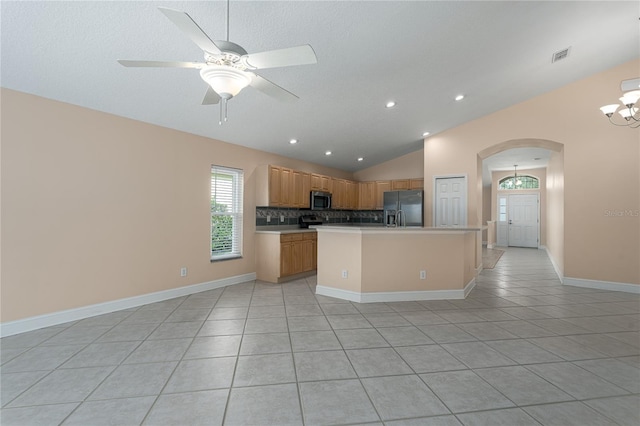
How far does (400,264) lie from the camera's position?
418 cm

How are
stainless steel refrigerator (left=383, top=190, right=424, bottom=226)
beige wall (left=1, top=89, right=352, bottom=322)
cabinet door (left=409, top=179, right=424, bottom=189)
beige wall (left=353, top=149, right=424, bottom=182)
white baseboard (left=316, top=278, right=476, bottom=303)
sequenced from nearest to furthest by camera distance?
beige wall (left=1, top=89, right=352, bottom=322) → white baseboard (left=316, top=278, right=476, bottom=303) → stainless steel refrigerator (left=383, top=190, right=424, bottom=226) → cabinet door (left=409, top=179, right=424, bottom=189) → beige wall (left=353, top=149, right=424, bottom=182)

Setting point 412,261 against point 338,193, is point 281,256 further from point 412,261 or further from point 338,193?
point 338,193

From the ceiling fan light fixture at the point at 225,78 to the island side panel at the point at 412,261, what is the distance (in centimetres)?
279

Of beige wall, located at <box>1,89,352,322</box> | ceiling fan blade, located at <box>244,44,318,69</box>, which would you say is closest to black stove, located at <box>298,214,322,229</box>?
beige wall, located at <box>1,89,352,322</box>

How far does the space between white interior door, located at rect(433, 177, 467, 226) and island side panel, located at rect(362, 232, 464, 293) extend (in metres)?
1.98

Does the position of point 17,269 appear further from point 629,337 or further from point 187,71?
point 629,337

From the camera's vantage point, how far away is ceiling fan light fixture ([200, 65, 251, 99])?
1761 mm

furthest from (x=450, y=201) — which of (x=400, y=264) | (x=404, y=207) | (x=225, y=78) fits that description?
(x=225, y=78)

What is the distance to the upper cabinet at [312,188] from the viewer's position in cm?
549

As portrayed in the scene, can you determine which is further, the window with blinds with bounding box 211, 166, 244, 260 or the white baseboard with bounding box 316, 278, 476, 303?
the window with blinds with bounding box 211, 166, 244, 260

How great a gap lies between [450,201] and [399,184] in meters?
1.54

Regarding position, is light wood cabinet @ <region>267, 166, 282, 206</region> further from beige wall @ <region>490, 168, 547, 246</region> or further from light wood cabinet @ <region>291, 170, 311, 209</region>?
beige wall @ <region>490, 168, 547, 246</region>

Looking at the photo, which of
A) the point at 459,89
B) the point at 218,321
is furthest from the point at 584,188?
the point at 218,321

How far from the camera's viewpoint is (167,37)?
249cm
